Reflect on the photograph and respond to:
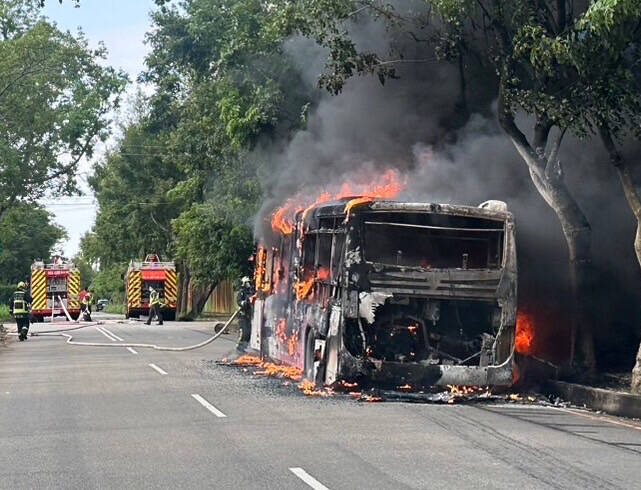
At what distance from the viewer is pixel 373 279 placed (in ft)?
46.5

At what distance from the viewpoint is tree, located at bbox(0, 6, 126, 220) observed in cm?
3878

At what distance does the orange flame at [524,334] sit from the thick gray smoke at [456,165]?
3.97ft

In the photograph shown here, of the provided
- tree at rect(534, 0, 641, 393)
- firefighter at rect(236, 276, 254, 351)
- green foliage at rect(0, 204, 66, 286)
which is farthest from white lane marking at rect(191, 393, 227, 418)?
green foliage at rect(0, 204, 66, 286)

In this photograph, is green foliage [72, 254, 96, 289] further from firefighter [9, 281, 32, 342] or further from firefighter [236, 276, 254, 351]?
firefighter [236, 276, 254, 351]

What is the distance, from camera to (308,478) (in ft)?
27.4

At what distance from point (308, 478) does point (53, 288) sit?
42209 millimetres

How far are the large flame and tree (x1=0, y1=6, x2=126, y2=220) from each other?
20.2 meters

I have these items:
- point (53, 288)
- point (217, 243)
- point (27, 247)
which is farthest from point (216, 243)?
point (27, 247)

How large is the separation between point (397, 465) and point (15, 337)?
26827mm

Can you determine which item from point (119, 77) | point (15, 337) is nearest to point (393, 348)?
point (15, 337)

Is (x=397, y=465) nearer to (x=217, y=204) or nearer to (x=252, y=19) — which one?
(x=252, y=19)

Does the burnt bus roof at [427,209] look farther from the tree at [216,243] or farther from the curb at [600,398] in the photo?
the tree at [216,243]

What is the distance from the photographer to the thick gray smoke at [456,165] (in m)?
19.6

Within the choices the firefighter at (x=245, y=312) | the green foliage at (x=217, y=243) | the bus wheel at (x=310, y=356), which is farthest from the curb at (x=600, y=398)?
the green foliage at (x=217, y=243)
